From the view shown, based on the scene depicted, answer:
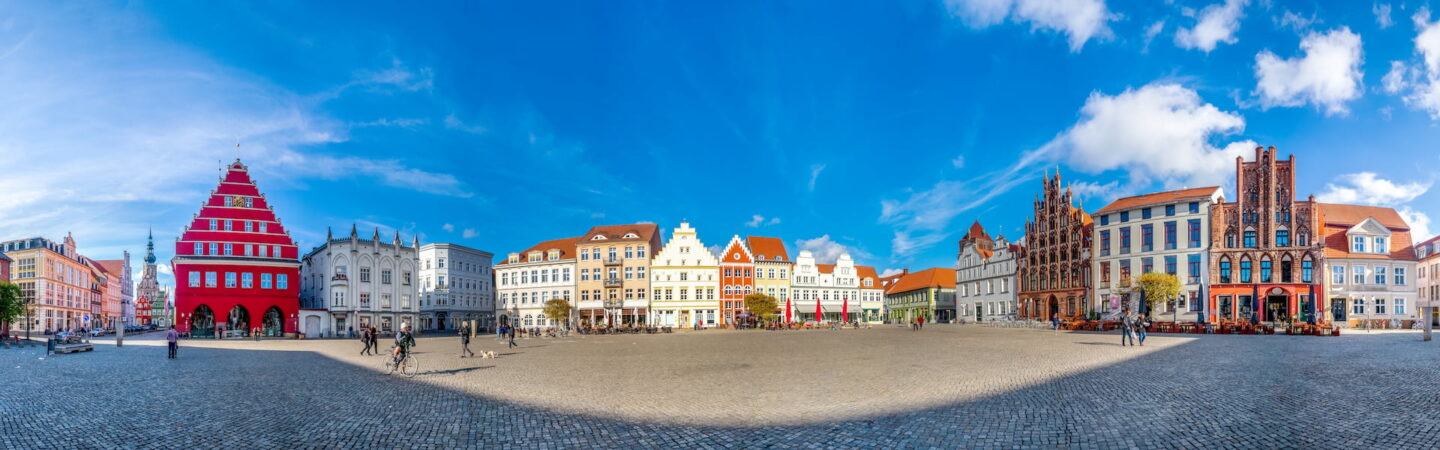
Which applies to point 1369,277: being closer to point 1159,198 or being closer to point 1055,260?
point 1159,198

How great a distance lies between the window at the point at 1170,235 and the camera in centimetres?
6372

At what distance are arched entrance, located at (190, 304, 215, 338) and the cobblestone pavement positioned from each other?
4176cm

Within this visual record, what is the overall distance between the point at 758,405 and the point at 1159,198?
65464 millimetres

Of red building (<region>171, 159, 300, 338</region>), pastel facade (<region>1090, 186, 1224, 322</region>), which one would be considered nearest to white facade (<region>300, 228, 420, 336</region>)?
red building (<region>171, 159, 300, 338</region>)

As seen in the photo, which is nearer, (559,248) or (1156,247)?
(1156,247)

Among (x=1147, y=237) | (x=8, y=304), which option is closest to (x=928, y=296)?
(x=1147, y=237)

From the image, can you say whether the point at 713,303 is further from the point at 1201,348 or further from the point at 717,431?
the point at 717,431

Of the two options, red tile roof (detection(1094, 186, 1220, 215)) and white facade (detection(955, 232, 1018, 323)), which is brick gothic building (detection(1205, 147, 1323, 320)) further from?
white facade (detection(955, 232, 1018, 323))

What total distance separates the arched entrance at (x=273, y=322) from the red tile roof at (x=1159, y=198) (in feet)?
252

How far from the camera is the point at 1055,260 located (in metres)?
74.4

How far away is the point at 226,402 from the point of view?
14.7 m

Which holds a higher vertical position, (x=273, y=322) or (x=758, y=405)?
(x=758, y=405)

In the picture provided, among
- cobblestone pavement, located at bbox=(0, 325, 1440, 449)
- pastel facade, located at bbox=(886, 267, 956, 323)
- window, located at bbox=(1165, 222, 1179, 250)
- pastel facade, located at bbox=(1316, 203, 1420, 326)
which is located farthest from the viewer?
pastel facade, located at bbox=(886, 267, 956, 323)

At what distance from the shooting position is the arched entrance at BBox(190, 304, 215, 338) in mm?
59787
